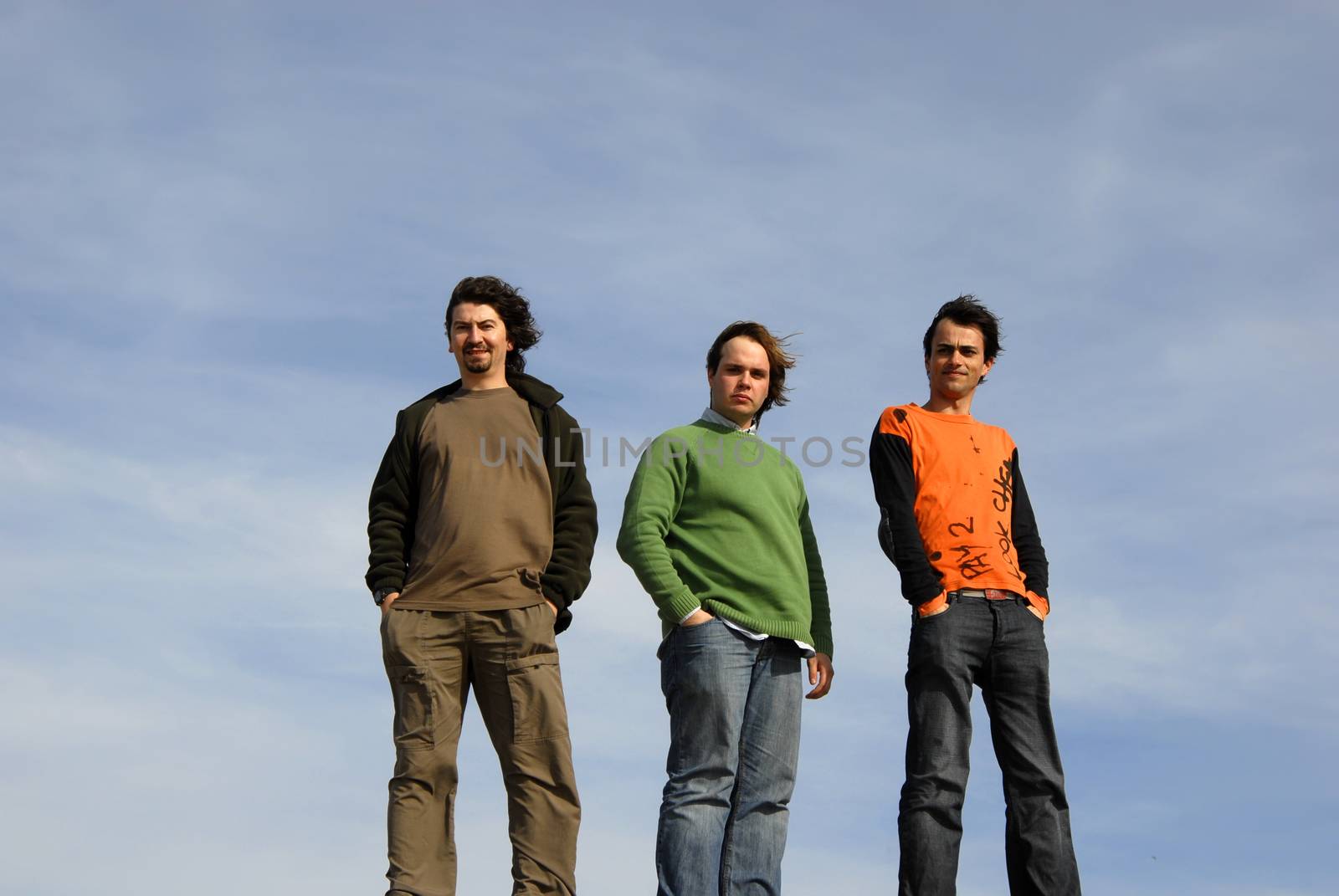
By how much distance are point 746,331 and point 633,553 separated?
4.36ft

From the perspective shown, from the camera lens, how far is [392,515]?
6.69 metres

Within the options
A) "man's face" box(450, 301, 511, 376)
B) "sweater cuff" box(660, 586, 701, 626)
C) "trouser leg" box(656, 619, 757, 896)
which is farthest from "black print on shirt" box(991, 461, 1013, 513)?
"man's face" box(450, 301, 511, 376)

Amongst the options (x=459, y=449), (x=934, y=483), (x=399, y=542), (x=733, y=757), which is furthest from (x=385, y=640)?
(x=934, y=483)

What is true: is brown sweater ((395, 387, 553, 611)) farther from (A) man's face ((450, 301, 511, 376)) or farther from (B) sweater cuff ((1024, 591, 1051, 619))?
(B) sweater cuff ((1024, 591, 1051, 619))

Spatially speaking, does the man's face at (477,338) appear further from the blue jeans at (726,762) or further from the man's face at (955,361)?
the man's face at (955,361)

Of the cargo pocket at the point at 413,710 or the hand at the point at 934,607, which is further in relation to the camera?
the hand at the point at 934,607

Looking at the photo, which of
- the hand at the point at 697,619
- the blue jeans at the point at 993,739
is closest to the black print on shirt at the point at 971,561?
the blue jeans at the point at 993,739

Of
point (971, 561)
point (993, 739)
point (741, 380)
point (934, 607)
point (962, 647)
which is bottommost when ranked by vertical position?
point (993, 739)

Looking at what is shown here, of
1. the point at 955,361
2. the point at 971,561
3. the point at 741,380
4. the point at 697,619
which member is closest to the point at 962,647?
the point at 971,561

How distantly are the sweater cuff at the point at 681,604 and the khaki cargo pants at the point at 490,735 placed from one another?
59 centimetres

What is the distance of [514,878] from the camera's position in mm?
6195

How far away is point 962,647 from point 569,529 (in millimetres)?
Result: 1908

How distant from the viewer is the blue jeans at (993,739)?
6391mm

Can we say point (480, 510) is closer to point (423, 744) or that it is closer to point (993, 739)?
point (423, 744)
